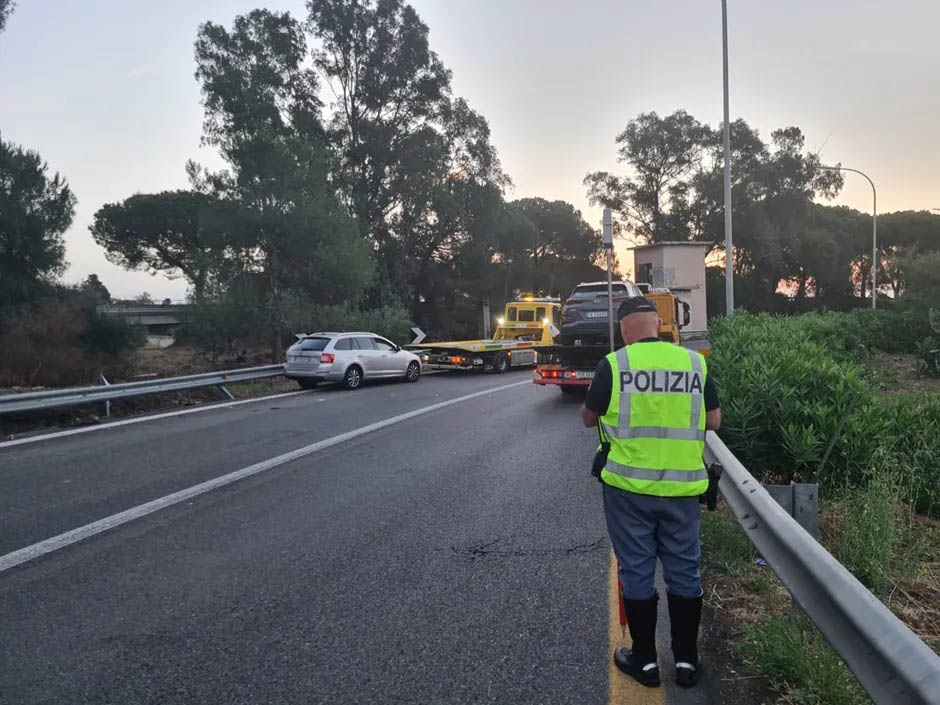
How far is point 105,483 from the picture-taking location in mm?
8039

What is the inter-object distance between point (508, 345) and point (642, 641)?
21286mm

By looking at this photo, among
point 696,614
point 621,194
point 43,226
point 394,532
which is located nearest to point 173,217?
point 43,226

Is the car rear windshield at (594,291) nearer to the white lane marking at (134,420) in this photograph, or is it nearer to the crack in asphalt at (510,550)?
the white lane marking at (134,420)

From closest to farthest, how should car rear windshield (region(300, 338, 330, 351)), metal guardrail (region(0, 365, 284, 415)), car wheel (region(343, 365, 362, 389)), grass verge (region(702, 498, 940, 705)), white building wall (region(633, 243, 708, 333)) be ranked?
1. grass verge (region(702, 498, 940, 705))
2. metal guardrail (region(0, 365, 284, 415))
3. car rear windshield (region(300, 338, 330, 351))
4. car wheel (region(343, 365, 362, 389))
5. white building wall (region(633, 243, 708, 333))

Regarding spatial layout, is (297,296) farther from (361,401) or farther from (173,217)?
(173,217)

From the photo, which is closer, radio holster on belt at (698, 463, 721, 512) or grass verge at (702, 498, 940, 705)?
grass verge at (702, 498, 940, 705)

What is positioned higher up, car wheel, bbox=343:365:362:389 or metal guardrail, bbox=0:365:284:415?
metal guardrail, bbox=0:365:284:415

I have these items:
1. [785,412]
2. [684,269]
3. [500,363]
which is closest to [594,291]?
[500,363]

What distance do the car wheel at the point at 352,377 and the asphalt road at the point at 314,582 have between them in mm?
9735

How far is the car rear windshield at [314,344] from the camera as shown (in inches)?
755

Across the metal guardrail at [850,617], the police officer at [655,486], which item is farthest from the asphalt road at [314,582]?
the metal guardrail at [850,617]

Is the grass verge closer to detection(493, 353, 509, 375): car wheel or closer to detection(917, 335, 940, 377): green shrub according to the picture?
detection(917, 335, 940, 377): green shrub

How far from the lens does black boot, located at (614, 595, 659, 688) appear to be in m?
3.51

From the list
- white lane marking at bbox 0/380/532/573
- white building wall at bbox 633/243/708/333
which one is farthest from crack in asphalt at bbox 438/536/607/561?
white building wall at bbox 633/243/708/333
